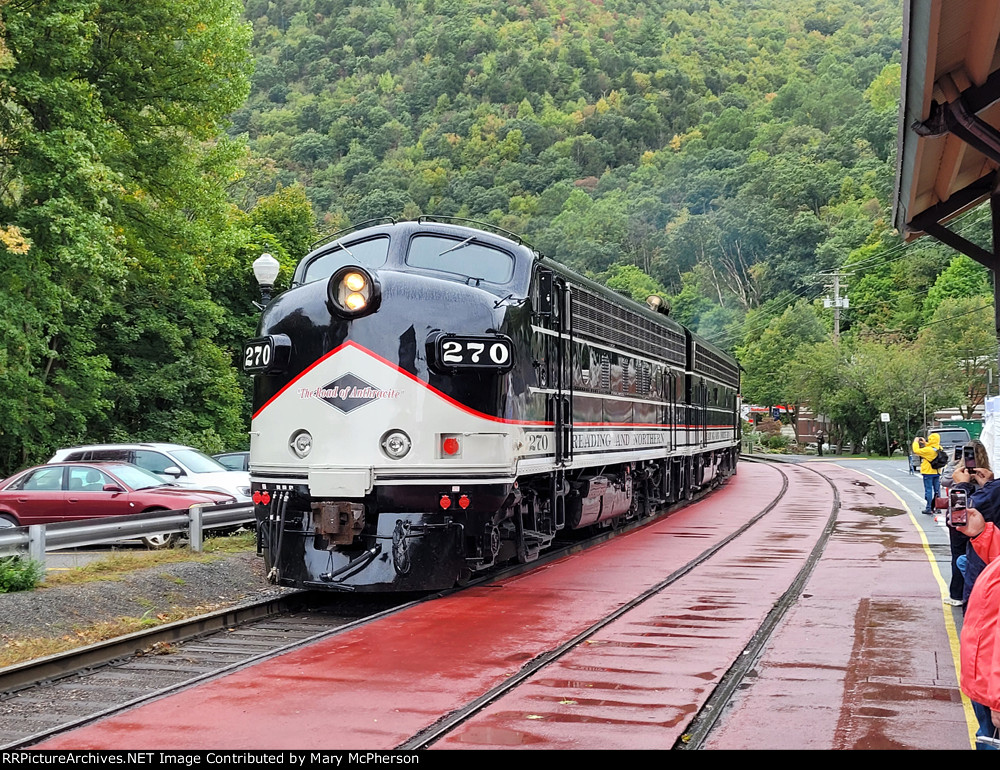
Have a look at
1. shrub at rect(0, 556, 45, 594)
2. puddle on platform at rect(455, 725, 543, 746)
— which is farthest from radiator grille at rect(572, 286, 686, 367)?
puddle on platform at rect(455, 725, 543, 746)

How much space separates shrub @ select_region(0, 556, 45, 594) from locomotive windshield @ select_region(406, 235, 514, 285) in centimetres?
505

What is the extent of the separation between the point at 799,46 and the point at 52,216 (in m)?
147

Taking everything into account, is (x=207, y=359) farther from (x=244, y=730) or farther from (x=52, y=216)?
(x=244, y=730)

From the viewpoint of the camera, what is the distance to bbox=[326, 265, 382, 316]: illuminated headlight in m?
11.1

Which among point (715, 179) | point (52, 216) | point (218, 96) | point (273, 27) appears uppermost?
point (273, 27)

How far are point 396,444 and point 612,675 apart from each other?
3.73 metres

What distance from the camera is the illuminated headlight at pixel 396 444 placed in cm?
1091

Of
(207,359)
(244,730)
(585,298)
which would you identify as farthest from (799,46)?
(244,730)

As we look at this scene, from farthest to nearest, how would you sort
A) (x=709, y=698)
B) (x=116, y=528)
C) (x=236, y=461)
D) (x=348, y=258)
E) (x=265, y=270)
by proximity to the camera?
(x=236, y=461)
(x=265, y=270)
(x=116, y=528)
(x=348, y=258)
(x=709, y=698)

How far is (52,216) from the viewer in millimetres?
20875

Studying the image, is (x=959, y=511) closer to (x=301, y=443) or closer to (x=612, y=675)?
(x=612, y=675)

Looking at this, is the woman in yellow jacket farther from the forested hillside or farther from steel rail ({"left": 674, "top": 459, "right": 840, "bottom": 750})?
the forested hillside

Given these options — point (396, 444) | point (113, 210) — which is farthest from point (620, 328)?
point (113, 210)

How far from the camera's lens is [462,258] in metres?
12.4
